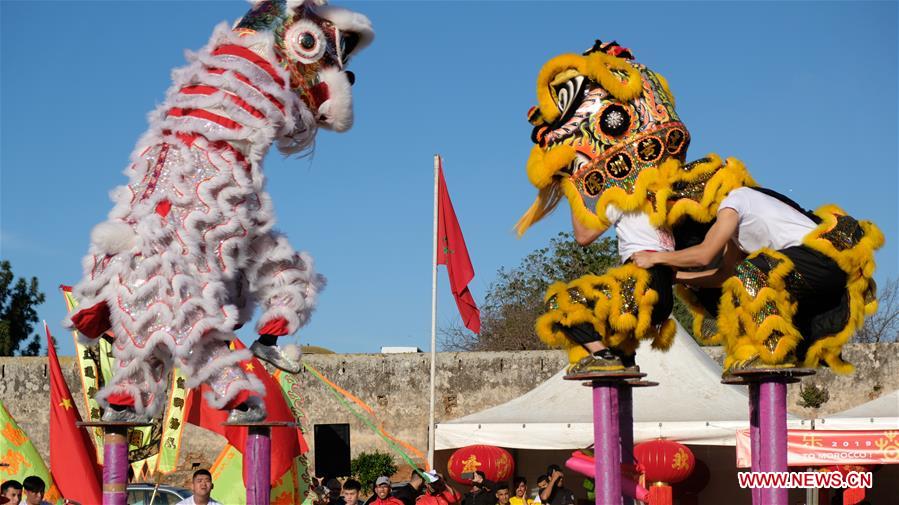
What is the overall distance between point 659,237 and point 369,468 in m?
11.3

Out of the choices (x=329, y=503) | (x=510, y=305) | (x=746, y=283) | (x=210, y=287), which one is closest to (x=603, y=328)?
(x=746, y=283)

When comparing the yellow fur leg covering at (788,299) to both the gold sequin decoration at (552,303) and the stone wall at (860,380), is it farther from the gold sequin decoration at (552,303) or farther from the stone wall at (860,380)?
the stone wall at (860,380)

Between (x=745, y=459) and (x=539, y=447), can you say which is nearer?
(x=745, y=459)

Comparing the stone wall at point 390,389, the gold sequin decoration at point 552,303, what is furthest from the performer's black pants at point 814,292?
the stone wall at point 390,389

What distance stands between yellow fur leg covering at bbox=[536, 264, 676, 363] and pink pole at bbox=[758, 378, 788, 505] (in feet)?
1.85

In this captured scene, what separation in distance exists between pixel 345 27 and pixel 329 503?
4213 mm

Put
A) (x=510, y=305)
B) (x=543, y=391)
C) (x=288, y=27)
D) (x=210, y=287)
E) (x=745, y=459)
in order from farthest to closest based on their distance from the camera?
1. (x=510, y=305)
2. (x=543, y=391)
3. (x=745, y=459)
4. (x=288, y=27)
5. (x=210, y=287)

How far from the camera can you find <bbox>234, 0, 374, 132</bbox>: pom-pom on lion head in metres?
5.16

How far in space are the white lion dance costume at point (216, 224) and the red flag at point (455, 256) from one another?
6.01m

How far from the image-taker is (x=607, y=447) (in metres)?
5.11

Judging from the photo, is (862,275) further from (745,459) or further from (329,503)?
(329,503)

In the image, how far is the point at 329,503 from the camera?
8.52m

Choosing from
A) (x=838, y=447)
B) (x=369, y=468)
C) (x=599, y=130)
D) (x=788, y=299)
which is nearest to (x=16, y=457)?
(x=599, y=130)

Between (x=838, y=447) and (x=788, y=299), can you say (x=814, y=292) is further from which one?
(x=838, y=447)
